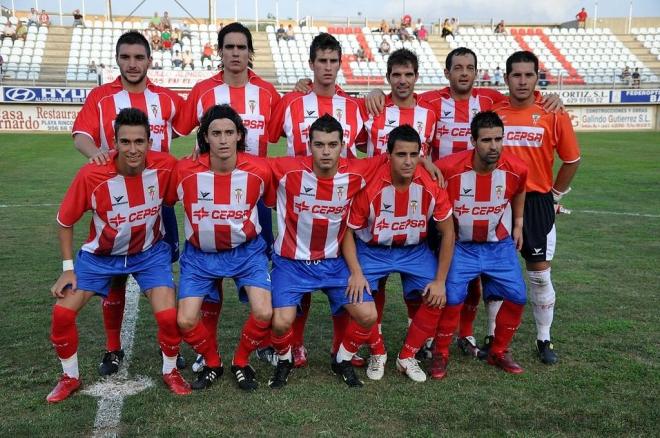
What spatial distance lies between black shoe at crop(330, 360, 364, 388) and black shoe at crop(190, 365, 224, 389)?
0.73 meters

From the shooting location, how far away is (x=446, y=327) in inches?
168

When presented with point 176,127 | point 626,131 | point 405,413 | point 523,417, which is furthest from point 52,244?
point 626,131

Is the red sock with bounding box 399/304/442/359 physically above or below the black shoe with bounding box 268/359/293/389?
above

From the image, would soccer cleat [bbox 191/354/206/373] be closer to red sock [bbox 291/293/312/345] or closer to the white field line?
the white field line

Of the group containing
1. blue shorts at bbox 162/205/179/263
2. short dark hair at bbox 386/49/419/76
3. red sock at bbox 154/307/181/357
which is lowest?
red sock at bbox 154/307/181/357

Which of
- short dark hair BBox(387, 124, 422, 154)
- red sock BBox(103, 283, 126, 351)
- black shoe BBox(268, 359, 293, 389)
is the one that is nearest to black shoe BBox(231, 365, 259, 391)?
black shoe BBox(268, 359, 293, 389)

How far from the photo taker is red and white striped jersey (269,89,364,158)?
15.1 feet

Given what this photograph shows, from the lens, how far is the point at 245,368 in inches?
159

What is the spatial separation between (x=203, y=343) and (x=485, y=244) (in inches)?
77.7

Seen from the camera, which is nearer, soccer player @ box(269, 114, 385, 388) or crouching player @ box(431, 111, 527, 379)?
soccer player @ box(269, 114, 385, 388)

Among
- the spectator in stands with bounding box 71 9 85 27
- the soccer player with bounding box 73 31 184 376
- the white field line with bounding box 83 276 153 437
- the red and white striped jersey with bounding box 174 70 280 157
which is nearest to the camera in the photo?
the white field line with bounding box 83 276 153 437

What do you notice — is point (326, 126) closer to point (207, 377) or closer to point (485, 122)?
point (485, 122)

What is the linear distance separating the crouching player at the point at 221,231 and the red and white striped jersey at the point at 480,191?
124cm

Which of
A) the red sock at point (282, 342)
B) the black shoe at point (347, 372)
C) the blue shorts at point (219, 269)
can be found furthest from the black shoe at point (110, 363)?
the black shoe at point (347, 372)
